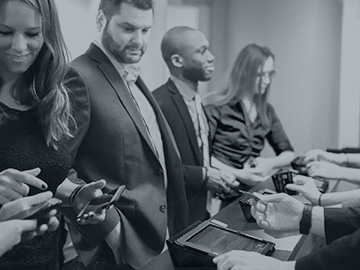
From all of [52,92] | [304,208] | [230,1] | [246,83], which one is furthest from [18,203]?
[230,1]

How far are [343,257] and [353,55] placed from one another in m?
2.48

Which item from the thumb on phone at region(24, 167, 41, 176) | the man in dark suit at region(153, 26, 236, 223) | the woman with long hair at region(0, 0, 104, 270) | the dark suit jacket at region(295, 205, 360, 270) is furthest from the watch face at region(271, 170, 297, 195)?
the thumb on phone at region(24, 167, 41, 176)

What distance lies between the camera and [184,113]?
2232 mm

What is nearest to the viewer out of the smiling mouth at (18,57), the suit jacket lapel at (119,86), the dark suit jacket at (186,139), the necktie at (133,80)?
the smiling mouth at (18,57)

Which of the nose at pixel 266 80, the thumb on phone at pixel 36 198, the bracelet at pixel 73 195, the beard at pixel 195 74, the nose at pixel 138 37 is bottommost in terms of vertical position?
the bracelet at pixel 73 195

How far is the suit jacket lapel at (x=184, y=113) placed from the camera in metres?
2.21

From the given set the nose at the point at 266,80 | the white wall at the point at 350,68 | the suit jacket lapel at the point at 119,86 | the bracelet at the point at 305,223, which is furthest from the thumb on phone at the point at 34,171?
the white wall at the point at 350,68

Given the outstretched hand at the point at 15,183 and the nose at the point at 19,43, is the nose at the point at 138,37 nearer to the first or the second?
the nose at the point at 19,43

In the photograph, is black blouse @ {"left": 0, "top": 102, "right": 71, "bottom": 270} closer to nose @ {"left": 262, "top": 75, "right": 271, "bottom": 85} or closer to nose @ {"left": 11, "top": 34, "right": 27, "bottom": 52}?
nose @ {"left": 11, "top": 34, "right": 27, "bottom": 52}

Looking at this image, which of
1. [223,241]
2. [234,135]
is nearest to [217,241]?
[223,241]

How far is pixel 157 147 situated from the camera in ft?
6.02

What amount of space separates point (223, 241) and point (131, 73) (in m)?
0.72

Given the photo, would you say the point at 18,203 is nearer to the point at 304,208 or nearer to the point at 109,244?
the point at 109,244

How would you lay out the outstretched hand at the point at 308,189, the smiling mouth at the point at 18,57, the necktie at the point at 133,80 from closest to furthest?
1. the smiling mouth at the point at 18,57
2. the necktie at the point at 133,80
3. the outstretched hand at the point at 308,189
